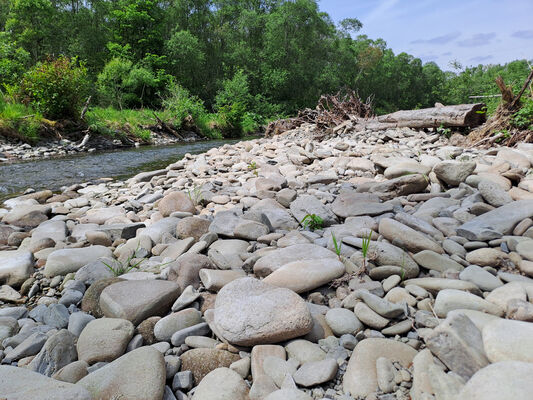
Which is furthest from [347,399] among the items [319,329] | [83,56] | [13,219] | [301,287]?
[83,56]

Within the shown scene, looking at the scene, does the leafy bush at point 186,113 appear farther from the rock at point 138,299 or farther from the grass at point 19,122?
the rock at point 138,299

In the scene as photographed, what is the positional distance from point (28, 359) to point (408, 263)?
1951mm

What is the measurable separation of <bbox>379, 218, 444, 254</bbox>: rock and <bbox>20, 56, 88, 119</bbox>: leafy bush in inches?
525

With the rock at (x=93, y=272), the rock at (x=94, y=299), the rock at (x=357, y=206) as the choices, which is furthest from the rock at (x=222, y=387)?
the rock at (x=357, y=206)

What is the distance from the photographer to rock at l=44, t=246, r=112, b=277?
2.33 metres

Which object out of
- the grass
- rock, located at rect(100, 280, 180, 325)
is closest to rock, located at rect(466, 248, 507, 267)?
rock, located at rect(100, 280, 180, 325)

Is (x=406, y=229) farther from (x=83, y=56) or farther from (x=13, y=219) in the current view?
(x=83, y=56)

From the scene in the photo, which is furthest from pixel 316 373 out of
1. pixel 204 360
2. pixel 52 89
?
pixel 52 89

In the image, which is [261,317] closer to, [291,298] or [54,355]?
[291,298]

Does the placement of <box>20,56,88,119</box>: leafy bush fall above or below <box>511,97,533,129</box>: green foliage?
above

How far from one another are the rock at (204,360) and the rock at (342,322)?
455mm

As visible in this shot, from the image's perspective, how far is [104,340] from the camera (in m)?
1.53

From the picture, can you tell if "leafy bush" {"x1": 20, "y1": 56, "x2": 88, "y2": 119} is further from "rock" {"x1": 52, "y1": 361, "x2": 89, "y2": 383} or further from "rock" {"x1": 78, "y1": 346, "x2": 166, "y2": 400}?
"rock" {"x1": 78, "y1": 346, "x2": 166, "y2": 400}

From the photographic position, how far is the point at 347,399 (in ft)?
3.91
